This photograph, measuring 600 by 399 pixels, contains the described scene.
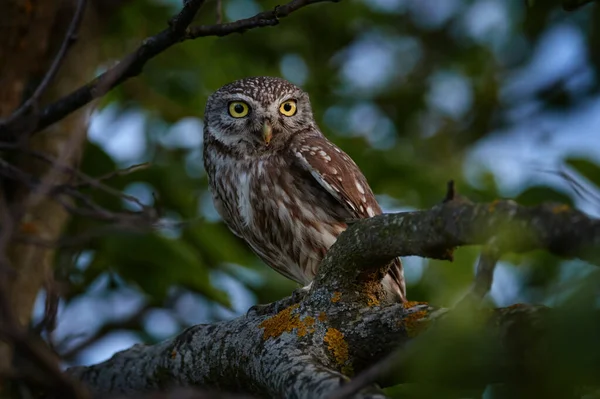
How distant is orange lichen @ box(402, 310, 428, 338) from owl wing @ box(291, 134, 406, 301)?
141 centimetres

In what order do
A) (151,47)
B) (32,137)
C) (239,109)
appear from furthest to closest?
(239,109), (32,137), (151,47)

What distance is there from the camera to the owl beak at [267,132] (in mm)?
4879

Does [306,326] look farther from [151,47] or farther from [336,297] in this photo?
[151,47]

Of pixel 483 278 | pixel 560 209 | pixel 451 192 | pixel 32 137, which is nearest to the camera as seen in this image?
pixel 483 278

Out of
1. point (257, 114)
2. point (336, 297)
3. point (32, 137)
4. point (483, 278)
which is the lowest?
point (483, 278)

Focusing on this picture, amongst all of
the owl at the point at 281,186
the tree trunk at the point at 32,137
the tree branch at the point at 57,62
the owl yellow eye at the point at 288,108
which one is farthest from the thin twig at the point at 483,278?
the owl yellow eye at the point at 288,108

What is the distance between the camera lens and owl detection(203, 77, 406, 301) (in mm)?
4418

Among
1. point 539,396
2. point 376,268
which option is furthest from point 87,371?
point 539,396

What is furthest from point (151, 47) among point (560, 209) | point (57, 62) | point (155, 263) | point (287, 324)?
point (560, 209)

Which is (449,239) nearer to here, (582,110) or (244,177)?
(244,177)

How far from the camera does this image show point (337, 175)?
443cm

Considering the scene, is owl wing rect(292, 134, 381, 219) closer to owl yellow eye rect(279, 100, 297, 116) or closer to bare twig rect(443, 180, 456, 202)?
owl yellow eye rect(279, 100, 297, 116)

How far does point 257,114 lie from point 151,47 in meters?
1.80

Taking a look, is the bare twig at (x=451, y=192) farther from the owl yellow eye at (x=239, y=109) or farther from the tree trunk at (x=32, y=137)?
the owl yellow eye at (x=239, y=109)
